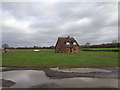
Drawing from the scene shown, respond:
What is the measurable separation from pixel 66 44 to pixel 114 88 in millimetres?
39551

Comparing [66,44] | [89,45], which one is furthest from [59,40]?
[89,45]

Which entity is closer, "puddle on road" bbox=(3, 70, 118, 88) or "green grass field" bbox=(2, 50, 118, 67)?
"puddle on road" bbox=(3, 70, 118, 88)

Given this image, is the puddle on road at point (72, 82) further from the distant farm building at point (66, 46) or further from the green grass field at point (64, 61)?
the distant farm building at point (66, 46)

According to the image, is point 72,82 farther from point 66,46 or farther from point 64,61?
point 66,46

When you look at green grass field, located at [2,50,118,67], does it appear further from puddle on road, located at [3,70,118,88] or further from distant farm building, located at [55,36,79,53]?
distant farm building, located at [55,36,79,53]

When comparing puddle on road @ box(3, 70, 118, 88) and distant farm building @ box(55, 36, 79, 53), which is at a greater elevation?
distant farm building @ box(55, 36, 79, 53)

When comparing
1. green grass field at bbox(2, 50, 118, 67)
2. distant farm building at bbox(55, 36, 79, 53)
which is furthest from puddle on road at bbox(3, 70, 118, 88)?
distant farm building at bbox(55, 36, 79, 53)

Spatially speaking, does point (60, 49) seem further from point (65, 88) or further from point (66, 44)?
point (65, 88)

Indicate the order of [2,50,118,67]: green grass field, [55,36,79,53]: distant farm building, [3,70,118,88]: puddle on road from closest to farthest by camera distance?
[3,70,118,88]: puddle on road < [2,50,118,67]: green grass field < [55,36,79,53]: distant farm building

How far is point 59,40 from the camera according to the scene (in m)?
48.0

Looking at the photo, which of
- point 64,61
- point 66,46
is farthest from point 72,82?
point 66,46

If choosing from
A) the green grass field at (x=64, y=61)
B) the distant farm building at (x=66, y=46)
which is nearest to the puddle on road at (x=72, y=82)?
the green grass field at (x=64, y=61)

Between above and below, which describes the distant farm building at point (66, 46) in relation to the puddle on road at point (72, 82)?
above

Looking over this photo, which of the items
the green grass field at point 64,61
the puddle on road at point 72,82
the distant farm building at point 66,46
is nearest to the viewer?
the puddle on road at point 72,82
